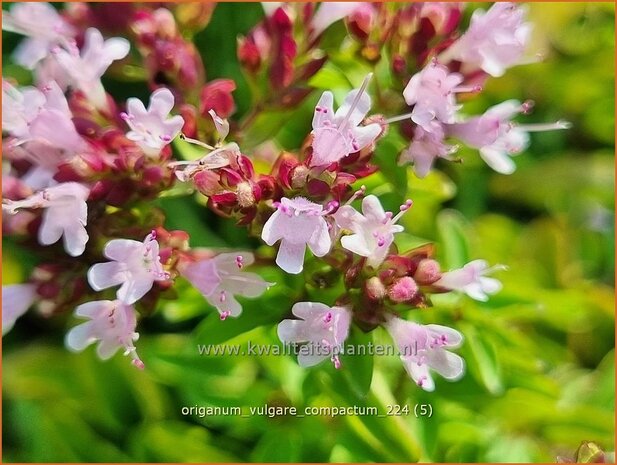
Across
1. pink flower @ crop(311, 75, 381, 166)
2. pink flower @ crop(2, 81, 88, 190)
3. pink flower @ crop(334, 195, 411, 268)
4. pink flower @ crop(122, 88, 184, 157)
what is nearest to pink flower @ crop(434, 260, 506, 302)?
pink flower @ crop(334, 195, 411, 268)

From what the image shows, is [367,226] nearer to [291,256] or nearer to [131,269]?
[291,256]

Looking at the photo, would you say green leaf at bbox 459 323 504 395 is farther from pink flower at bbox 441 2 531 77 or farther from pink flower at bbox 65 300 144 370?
pink flower at bbox 65 300 144 370

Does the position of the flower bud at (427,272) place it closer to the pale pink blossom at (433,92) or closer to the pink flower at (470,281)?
the pink flower at (470,281)

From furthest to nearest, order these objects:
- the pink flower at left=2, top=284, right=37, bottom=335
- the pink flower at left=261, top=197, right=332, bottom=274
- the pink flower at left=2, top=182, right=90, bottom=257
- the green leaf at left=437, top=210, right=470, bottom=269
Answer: the green leaf at left=437, top=210, right=470, bottom=269
the pink flower at left=2, top=284, right=37, bottom=335
the pink flower at left=2, top=182, right=90, bottom=257
the pink flower at left=261, top=197, right=332, bottom=274

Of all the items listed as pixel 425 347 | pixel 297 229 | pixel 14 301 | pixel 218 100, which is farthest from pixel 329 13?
pixel 14 301

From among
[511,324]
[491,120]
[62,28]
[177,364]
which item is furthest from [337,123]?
[511,324]

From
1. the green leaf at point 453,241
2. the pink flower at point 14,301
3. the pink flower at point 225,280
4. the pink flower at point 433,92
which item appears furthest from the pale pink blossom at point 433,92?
the pink flower at point 14,301
